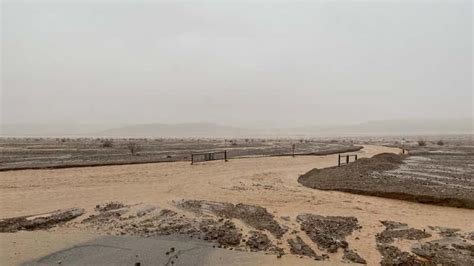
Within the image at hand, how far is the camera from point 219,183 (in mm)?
22859

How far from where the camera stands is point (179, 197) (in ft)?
58.4

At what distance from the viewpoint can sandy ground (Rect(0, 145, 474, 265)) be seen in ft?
37.7

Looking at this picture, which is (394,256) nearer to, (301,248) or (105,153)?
(301,248)

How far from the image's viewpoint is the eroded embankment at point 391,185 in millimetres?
17500

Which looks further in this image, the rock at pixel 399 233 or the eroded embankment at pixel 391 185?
the eroded embankment at pixel 391 185

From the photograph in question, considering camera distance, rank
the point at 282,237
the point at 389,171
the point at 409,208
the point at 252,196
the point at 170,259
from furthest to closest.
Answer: the point at 389,171 → the point at 252,196 → the point at 409,208 → the point at 282,237 → the point at 170,259

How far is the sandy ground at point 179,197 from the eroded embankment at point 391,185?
0.77 meters

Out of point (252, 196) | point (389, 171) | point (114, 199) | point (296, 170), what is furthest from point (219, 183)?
point (389, 171)

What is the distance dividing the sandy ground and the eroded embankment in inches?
30.4

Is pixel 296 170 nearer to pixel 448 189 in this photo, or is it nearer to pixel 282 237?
pixel 448 189

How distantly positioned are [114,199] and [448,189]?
1805 cm

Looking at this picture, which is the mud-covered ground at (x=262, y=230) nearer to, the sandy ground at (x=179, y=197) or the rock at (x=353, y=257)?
the rock at (x=353, y=257)

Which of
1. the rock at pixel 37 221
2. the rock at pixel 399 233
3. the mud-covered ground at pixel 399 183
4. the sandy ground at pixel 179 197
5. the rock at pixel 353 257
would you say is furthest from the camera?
the mud-covered ground at pixel 399 183

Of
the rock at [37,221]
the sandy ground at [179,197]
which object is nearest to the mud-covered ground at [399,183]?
the sandy ground at [179,197]
